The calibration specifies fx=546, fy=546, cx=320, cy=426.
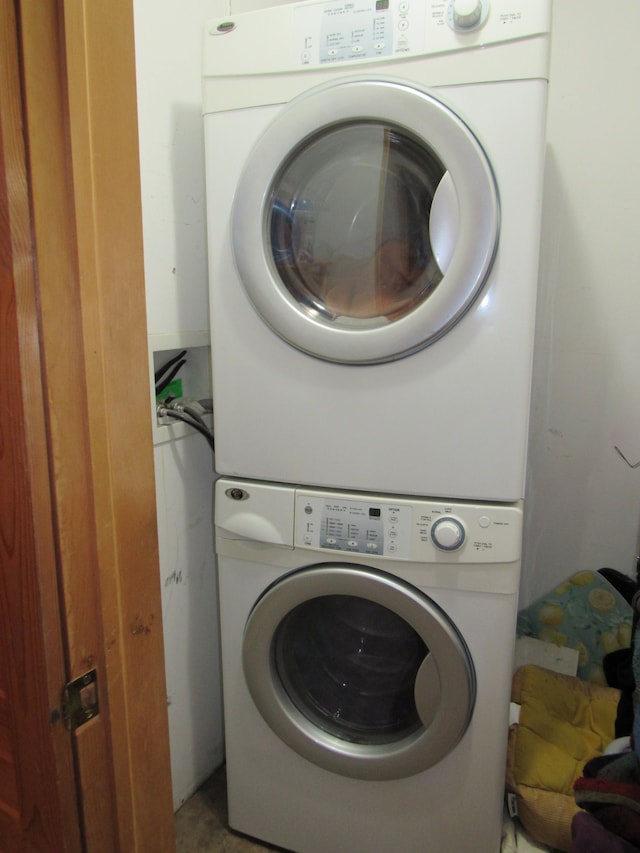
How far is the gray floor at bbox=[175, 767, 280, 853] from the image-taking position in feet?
4.08

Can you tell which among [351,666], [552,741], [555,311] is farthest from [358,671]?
[555,311]

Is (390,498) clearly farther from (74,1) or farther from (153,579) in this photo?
(74,1)

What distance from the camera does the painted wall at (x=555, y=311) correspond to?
3.73 feet

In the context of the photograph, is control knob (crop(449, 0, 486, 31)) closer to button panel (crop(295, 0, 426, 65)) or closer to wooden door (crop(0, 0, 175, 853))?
button panel (crop(295, 0, 426, 65))

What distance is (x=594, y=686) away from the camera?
1343 mm

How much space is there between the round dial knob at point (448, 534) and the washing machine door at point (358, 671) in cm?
11

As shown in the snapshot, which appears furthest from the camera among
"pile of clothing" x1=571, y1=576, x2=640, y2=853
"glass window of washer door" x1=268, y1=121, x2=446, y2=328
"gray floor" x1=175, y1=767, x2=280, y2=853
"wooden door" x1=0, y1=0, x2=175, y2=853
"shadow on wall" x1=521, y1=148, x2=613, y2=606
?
"shadow on wall" x1=521, y1=148, x2=613, y2=606

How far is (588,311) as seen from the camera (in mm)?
1397

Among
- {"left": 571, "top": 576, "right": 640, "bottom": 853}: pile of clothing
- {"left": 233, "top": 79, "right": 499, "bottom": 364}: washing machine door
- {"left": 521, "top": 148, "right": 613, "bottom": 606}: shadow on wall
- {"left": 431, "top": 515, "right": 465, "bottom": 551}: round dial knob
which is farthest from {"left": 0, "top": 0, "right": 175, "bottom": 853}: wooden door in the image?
{"left": 521, "top": 148, "right": 613, "bottom": 606}: shadow on wall

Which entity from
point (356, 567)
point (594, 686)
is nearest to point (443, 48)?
point (356, 567)

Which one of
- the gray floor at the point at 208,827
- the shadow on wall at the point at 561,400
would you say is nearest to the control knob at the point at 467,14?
the shadow on wall at the point at 561,400

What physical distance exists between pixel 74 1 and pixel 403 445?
74 centimetres

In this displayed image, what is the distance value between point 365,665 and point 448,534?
0.39 metres

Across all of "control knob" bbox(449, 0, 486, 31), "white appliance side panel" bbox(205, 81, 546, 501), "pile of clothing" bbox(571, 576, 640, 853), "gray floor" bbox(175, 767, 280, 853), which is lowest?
"gray floor" bbox(175, 767, 280, 853)
